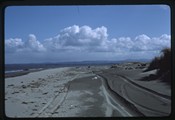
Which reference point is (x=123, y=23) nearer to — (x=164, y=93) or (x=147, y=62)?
(x=147, y=62)

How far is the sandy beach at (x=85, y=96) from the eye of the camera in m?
2.61

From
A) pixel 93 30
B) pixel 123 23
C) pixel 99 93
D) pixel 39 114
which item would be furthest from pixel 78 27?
pixel 39 114

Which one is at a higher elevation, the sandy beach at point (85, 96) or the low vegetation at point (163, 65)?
the low vegetation at point (163, 65)

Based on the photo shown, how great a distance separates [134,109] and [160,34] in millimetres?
633

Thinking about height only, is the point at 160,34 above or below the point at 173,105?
above

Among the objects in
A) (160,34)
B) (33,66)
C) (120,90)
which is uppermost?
(160,34)

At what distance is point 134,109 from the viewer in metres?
2.63

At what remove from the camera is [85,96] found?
105 inches

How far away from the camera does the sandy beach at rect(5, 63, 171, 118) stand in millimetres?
2607

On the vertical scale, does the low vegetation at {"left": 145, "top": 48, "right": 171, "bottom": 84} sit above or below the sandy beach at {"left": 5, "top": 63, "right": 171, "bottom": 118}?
above

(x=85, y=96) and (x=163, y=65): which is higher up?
(x=163, y=65)

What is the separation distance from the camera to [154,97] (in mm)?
2621

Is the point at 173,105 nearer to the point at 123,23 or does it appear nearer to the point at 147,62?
the point at 147,62

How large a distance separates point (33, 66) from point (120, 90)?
727 millimetres
